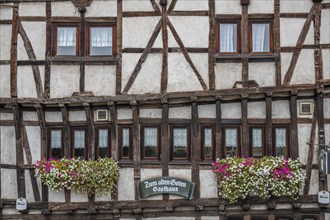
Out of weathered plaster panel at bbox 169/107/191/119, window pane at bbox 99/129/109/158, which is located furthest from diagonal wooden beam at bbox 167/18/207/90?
window pane at bbox 99/129/109/158

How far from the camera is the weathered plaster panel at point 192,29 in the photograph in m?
13.1

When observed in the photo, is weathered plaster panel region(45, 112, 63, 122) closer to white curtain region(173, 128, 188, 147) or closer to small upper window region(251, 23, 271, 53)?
white curtain region(173, 128, 188, 147)

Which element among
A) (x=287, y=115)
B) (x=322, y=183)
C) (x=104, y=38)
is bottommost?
(x=322, y=183)

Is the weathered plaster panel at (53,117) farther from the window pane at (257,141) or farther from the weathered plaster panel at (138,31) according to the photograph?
the window pane at (257,141)

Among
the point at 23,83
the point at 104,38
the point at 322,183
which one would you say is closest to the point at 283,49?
the point at 322,183

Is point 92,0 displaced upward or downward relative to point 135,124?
upward

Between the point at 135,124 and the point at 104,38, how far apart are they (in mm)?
2417

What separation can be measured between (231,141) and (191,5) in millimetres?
3664

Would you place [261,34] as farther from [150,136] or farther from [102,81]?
[102,81]

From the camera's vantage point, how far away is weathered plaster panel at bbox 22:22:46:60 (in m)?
13.3

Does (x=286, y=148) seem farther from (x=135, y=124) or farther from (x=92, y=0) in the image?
(x=92, y=0)

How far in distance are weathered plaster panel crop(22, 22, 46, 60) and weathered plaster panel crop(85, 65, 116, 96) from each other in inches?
57.5

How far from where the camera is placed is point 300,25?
1300cm

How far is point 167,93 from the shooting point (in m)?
12.9
